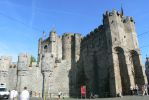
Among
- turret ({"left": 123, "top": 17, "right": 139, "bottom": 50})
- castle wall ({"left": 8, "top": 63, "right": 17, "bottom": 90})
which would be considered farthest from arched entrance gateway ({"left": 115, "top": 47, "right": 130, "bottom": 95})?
castle wall ({"left": 8, "top": 63, "right": 17, "bottom": 90})

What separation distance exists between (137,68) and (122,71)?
3.07m

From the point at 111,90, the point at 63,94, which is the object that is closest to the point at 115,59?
the point at 111,90

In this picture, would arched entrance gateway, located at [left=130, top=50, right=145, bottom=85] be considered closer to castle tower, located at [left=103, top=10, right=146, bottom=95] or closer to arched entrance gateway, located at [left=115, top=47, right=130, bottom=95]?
castle tower, located at [left=103, top=10, right=146, bottom=95]

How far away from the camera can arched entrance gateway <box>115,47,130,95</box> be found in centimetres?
3073

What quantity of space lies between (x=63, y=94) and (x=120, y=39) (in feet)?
46.8

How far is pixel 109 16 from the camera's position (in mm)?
35500

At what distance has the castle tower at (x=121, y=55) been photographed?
30797 millimetres

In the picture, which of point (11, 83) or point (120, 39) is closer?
point (120, 39)

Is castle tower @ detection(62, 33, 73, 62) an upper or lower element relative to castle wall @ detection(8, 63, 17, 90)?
upper

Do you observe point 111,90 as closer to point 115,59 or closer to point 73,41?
point 115,59

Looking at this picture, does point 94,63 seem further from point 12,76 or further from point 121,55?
point 12,76

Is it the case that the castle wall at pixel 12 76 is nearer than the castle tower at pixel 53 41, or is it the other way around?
the castle wall at pixel 12 76

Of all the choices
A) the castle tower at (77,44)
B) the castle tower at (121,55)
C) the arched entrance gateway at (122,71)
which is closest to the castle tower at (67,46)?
the castle tower at (77,44)

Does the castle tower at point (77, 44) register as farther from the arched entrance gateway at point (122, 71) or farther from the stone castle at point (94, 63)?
the arched entrance gateway at point (122, 71)
